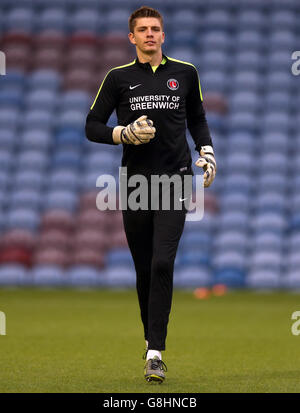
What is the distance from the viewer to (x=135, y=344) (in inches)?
229

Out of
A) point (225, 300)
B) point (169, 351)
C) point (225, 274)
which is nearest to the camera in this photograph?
point (169, 351)

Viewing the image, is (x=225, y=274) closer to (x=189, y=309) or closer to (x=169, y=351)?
(x=189, y=309)

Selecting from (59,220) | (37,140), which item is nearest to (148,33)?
(59,220)

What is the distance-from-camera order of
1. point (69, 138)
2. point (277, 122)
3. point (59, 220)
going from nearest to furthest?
point (59, 220) → point (277, 122) → point (69, 138)

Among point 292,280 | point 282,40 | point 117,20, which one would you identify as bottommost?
point 292,280

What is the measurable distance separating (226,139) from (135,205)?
8.21 metres

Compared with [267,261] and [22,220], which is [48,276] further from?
[267,261]

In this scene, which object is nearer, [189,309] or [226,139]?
[189,309]

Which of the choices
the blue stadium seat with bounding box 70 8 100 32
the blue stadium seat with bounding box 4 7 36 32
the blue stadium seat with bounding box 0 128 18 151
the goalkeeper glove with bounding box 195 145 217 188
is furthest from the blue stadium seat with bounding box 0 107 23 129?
the goalkeeper glove with bounding box 195 145 217 188

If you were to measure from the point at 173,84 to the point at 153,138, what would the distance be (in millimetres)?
297

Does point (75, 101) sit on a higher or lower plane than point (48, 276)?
higher

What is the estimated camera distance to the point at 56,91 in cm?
1328

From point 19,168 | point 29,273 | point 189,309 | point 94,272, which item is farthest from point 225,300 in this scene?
point 19,168

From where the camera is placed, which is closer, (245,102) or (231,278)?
(231,278)
